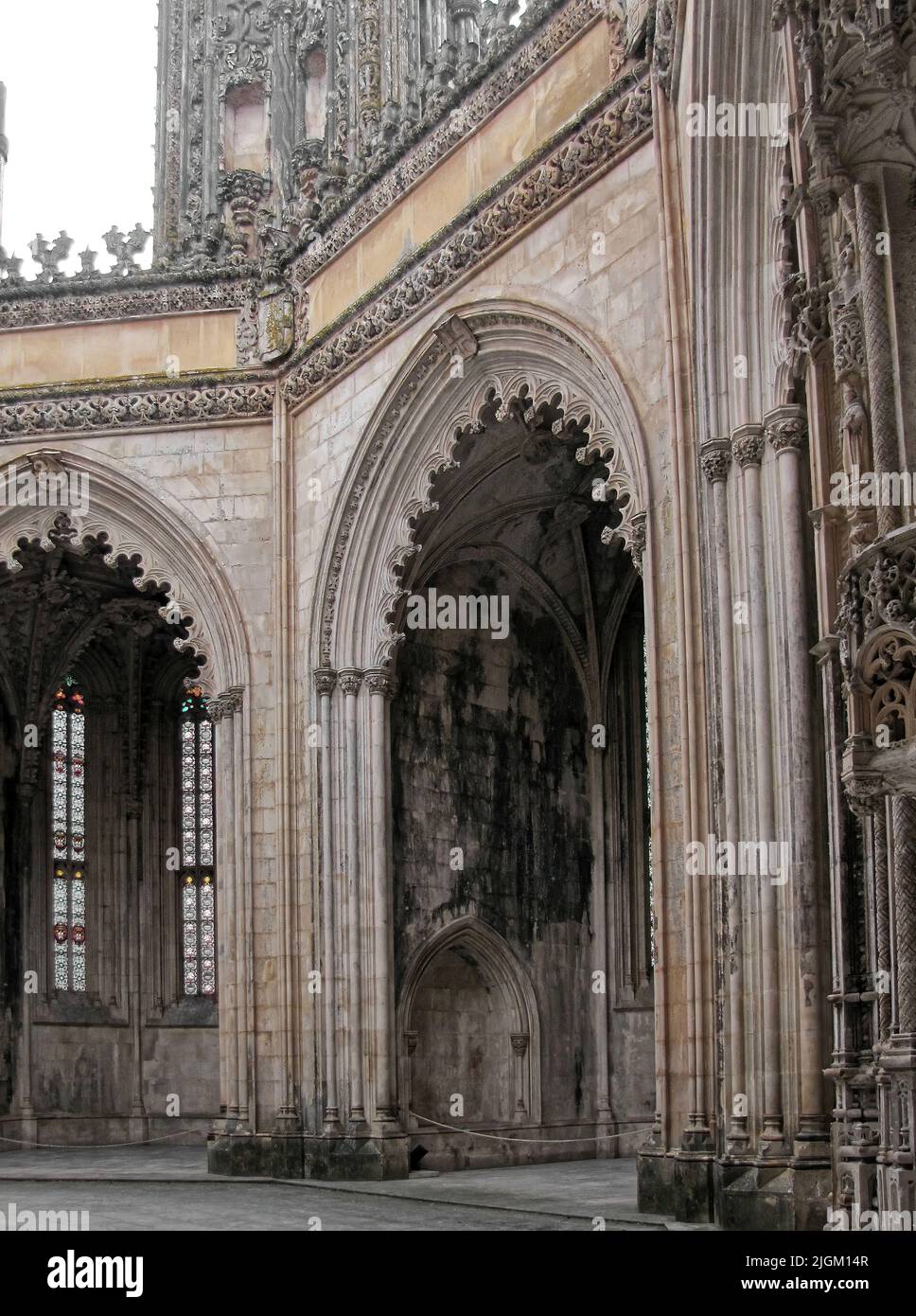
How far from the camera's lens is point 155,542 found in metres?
21.2

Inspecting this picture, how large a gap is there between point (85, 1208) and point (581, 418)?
8210 mm

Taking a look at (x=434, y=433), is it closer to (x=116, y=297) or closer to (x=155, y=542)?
(x=155, y=542)

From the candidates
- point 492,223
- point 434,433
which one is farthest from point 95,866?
point 492,223

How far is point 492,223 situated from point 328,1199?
9.13 metres

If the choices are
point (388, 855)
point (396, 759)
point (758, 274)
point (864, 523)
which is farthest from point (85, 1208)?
point (864, 523)

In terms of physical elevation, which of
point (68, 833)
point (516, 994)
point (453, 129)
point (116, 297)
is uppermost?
point (453, 129)

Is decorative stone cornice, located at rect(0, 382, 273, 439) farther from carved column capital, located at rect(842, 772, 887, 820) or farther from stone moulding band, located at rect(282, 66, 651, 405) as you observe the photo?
carved column capital, located at rect(842, 772, 887, 820)

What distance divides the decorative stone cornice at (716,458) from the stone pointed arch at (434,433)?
4.39 feet

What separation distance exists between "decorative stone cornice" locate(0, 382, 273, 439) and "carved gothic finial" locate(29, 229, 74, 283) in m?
1.79

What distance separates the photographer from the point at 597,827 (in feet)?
78.1

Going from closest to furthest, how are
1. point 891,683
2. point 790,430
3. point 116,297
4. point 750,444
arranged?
point 891,683
point 790,430
point 750,444
point 116,297

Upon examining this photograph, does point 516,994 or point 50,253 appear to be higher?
point 50,253

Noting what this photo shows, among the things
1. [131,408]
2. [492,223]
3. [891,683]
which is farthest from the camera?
[131,408]

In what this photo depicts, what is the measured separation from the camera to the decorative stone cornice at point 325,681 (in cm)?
2003
